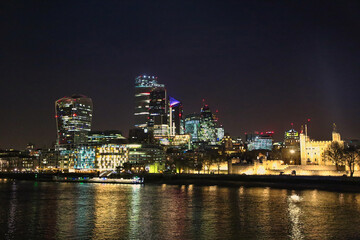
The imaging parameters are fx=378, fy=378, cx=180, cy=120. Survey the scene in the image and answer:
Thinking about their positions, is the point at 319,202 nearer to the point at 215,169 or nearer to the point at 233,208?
the point at 233,208

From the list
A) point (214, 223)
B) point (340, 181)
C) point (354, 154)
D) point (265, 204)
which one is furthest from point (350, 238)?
point (354, 154)

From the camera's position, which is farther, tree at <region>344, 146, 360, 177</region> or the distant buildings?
the distant buildings

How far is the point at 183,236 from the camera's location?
30750 millimetres

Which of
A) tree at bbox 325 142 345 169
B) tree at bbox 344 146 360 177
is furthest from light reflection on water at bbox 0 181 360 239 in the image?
tree at bbox 325 142 345 169

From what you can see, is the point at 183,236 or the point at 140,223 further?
the point at 140,223

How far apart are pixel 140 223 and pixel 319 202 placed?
90.4 feet

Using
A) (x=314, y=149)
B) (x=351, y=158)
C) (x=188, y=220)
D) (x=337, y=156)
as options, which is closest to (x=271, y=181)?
(x=337, y=156)

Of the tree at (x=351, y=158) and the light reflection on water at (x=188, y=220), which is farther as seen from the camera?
the tree at (x=351, y=158)

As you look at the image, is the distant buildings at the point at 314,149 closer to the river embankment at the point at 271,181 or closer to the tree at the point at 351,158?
the tree at the point at 351,158

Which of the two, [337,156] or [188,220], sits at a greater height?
[337,156]

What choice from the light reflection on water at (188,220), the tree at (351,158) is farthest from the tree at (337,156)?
the light reflection on water at (188,220)

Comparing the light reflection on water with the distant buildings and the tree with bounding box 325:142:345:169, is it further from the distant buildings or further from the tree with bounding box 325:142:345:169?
the distant buildings

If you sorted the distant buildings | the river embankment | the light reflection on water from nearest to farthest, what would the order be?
the light reflection on water → the river embankment → the distant buildings

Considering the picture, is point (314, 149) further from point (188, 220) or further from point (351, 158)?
point (188, 220)
